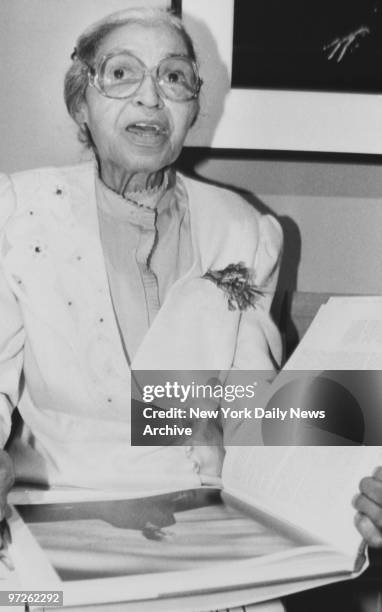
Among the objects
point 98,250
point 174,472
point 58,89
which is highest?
point 58,89

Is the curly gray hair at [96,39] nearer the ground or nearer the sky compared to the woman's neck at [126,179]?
nearer the sky

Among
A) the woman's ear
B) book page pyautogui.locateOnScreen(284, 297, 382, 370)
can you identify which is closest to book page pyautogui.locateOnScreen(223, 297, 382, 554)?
book page pyautogui.locateOnScreen(284, 297, 382, 370)

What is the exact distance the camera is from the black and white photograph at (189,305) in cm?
69

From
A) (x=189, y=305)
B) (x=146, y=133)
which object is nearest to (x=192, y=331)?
(x=189, y=305)

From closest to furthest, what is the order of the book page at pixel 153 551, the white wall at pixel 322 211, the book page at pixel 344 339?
the book page at pixel 153 551
the book page at pixel 344 339
the white wall at pixel 322 211

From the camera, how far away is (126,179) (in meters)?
0.94

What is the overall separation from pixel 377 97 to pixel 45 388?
0.60 m

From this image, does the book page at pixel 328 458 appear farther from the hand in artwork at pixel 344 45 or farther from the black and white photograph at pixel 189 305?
the hand in artwork at pixel 344 45

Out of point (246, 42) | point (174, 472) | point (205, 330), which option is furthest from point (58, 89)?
point (174, 472)

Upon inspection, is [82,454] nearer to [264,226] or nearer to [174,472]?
[174,472]

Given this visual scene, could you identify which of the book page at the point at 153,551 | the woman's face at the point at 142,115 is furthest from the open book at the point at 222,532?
the woman's face at the point at 142,115

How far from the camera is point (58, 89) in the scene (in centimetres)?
106

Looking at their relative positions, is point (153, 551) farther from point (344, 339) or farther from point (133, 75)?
point (133, 75)

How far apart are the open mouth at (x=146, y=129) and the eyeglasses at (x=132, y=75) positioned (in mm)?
34
